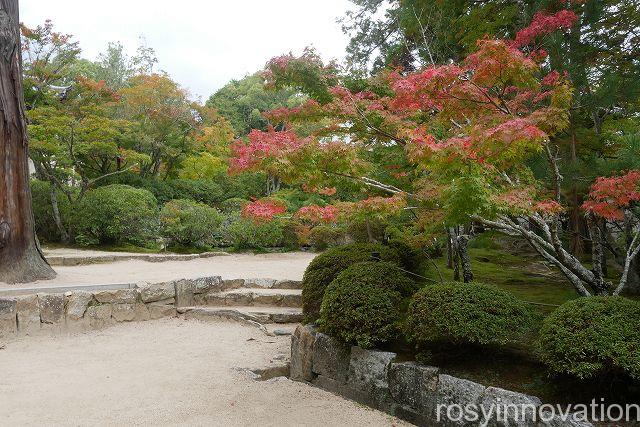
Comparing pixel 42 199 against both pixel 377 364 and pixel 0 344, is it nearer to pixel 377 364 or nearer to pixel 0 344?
pixel 0 344

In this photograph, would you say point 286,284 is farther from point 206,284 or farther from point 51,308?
point 51,308

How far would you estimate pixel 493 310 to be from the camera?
3.21 m

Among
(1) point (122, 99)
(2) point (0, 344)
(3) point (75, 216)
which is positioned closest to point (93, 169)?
(1) point (122, 99)

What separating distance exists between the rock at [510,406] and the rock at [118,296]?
4891 millimetres

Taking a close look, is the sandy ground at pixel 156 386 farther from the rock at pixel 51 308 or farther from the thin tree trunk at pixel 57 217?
the thin tree trunk at pixel 57 217

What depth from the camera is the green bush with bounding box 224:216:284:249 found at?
1277 centimetres

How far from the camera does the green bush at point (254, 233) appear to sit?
12.8 metres

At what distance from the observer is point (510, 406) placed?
9.40ft

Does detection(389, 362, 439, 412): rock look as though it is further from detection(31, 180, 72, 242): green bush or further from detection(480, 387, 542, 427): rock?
detection(31, 180, 72, 242): green bush

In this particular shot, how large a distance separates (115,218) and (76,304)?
6794mm

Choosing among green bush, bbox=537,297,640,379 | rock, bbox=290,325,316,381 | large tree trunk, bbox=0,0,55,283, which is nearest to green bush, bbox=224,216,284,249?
large tree trunk, bbox=0,0,55,283

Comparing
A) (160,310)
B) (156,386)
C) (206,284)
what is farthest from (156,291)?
(156,386)

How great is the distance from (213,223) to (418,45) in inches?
310

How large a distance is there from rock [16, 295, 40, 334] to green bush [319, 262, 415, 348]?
3696 mm
